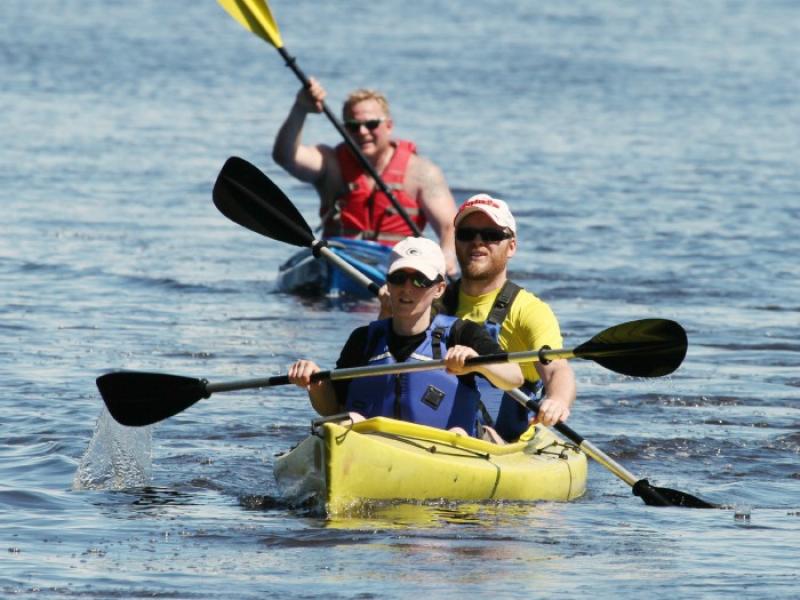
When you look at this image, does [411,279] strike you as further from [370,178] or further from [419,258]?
[370,178]

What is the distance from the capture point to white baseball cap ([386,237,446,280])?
716cm

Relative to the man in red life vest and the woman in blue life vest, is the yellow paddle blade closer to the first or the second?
the man in red life vest

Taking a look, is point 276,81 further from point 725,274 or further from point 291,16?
point 725,274

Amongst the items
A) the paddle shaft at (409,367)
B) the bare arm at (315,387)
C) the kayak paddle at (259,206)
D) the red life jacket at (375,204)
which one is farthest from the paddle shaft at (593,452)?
the red life jacket at (375,204)

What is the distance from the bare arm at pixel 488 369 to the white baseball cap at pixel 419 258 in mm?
322

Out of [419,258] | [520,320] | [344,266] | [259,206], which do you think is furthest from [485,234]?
[259,206]

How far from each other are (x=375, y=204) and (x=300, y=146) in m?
0.73

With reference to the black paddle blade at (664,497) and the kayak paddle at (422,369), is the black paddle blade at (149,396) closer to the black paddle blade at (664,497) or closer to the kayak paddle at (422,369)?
the kayak paddle at (422,369)

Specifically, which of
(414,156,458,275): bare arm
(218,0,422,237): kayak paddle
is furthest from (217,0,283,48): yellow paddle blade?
(414,156,458,275): bare arm

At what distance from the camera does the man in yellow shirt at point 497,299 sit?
7754mm

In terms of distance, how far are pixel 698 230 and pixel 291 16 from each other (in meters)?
27.2

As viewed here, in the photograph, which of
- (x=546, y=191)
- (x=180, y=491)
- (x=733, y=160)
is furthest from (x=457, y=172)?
(x=180, y=491)

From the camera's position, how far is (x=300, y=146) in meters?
12.3

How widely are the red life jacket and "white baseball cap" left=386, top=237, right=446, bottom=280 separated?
16.8 ft
